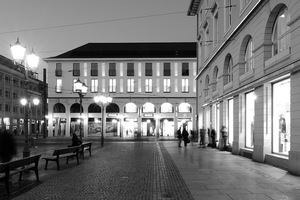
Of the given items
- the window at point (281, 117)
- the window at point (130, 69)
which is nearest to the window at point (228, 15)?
the window at point (281, 117)

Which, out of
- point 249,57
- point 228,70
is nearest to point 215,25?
point 228,70

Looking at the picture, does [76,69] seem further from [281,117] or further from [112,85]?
[281,117]

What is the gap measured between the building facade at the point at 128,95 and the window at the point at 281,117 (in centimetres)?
4627

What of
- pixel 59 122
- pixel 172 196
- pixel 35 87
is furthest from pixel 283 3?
pixel 35 87

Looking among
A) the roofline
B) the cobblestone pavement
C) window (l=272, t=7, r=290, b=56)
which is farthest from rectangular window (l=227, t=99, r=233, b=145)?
the roofline

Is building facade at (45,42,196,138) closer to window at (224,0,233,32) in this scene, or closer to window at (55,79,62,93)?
window at (55,79,62,93)

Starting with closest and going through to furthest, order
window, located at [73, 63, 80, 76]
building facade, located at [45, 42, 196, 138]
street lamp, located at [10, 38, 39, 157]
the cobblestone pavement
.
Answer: the cobblestone pavement
street lamp, located at [10, 38, 39, 157]
building facade, located at [45, 42, 196, 138]
window, located at [73, 63, 80, 76]

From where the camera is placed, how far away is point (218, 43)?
29016mm

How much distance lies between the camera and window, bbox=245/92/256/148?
20.7m

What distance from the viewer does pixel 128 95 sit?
63.9 meters

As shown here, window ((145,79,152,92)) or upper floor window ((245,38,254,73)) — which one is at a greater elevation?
window ((145,79,152,92))

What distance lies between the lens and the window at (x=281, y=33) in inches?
617

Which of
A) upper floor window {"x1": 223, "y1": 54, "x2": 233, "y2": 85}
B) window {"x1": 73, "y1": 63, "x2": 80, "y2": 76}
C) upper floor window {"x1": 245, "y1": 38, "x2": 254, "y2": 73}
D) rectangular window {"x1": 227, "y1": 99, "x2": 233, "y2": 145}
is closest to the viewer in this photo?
upper floor window {"x1": 245, "y1": 38, "x2": 254, "y2": 73}

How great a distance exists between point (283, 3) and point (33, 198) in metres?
12.1
